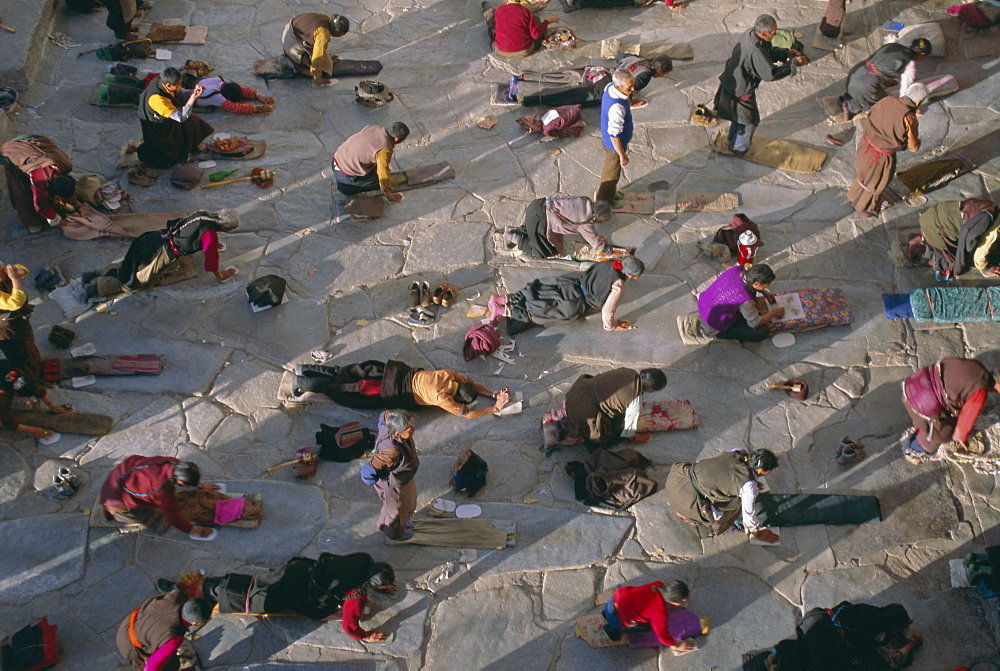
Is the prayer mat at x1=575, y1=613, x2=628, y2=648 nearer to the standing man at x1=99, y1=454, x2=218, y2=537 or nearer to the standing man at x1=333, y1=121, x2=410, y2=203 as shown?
the standing man at x1=99, y1=454, x2=218, y2=537

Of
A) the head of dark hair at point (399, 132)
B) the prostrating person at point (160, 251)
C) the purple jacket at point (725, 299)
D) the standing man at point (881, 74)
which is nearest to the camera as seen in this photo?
the purple jacket at point (725, 299)

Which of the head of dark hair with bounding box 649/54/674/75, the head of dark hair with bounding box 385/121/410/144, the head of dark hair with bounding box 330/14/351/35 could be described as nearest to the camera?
the head of dark hair with bounding box 385/121/410/144

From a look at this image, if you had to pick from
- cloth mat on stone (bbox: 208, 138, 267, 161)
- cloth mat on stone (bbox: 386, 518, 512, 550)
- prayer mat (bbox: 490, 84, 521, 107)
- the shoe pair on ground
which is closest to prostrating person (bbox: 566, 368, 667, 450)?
cloth mat on stone (bbox: 386, 518, 512, 550)

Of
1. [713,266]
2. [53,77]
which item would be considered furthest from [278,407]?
[53,77]

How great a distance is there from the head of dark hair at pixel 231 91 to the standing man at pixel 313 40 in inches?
39.2

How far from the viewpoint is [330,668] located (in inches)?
275

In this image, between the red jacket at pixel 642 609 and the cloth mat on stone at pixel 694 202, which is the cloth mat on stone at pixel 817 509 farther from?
the cloth mat on stone at pixel 694 202

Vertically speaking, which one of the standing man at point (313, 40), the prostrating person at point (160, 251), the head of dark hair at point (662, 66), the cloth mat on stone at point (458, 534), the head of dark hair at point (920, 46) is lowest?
the cloth mat on stone at point (458, 534)

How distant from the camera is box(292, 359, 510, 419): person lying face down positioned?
8156 mm

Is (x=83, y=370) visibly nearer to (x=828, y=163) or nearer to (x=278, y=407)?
(x=278, y=407)

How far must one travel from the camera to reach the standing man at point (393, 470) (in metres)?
7.13

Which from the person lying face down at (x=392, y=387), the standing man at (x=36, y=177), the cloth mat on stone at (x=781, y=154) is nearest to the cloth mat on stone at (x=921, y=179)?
the cloth mat on stone at (x=781, y=154)

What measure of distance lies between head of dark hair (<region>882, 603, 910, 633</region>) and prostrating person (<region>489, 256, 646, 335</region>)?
3.94 meters

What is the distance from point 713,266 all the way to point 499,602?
4978 mm
